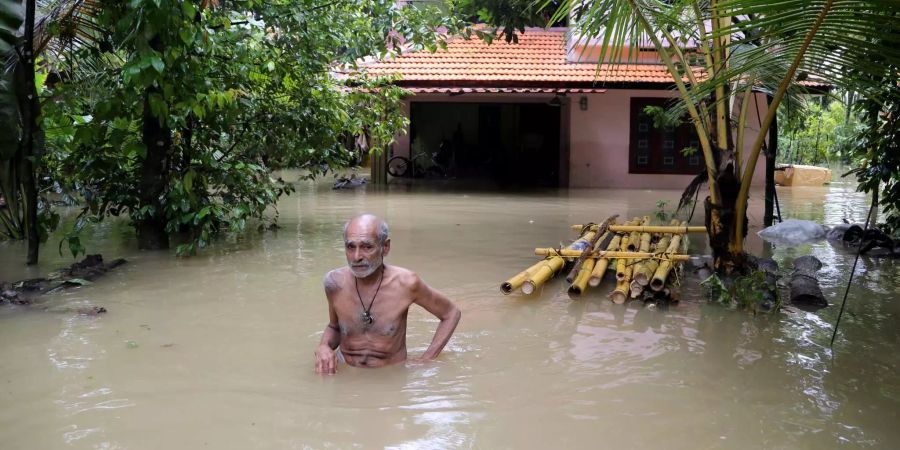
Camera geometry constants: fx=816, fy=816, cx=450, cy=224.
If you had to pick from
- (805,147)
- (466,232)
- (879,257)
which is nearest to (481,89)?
(466,232)

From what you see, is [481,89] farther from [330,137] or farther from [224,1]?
[224,1]

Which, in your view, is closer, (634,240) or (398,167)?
(634,240)

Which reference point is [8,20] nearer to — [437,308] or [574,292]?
[437,308]

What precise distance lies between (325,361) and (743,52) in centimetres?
350

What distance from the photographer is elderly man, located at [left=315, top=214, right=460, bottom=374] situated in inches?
158

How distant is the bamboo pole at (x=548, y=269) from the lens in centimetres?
636

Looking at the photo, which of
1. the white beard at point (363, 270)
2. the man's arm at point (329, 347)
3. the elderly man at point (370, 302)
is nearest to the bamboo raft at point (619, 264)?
the elderly man at point (370, 302)

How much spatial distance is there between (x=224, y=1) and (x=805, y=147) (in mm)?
22772

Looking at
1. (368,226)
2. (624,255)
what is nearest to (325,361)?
(368,226)

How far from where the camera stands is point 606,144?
17.6m

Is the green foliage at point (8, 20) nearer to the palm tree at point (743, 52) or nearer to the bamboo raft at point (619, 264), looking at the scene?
the palm tree at point (743, 52)

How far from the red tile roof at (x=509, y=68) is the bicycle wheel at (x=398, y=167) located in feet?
10.4

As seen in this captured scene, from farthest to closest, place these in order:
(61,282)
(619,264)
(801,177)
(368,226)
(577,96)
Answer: (801,177) → (577,96) → (619,264) → (61,282) → (368,226)

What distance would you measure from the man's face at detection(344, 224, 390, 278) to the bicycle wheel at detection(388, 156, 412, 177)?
16.0 metres
